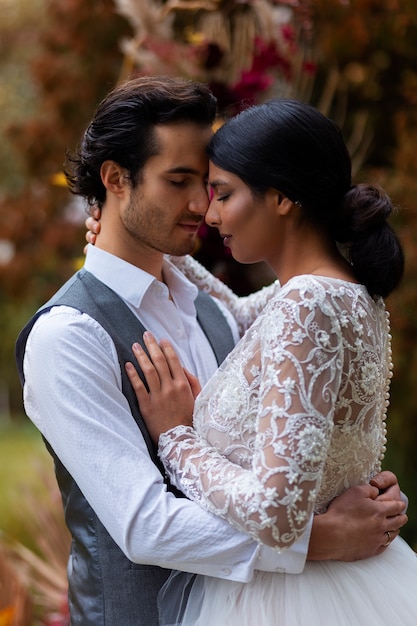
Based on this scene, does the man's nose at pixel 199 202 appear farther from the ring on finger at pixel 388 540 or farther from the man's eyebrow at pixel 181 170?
the ring on finger at pixel 388 540

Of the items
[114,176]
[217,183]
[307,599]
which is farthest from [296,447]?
[114,176]

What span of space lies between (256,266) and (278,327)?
2.55 metres

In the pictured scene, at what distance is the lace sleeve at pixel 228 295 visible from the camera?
8.79 ft

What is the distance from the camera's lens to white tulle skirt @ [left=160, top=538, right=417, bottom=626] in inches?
71.8

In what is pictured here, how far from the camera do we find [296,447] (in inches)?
65.6

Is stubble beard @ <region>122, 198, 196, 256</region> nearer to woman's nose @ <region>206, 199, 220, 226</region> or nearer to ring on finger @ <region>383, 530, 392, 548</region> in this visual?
woman's nose @ <region>206, 199, 220, 226</region>

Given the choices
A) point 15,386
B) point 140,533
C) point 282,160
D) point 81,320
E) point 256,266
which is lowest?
point 15,386

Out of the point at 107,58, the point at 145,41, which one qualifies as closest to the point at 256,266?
the point at 145,41

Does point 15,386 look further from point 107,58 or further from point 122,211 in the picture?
point 122,211

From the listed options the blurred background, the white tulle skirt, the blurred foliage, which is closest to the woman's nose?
the white tulle skirt

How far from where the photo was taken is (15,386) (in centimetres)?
1099

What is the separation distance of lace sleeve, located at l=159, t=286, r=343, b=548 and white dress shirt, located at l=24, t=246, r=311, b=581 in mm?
89

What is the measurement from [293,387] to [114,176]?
0.81m

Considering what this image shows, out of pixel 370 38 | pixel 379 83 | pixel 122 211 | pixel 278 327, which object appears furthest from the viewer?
pixel 379 83
